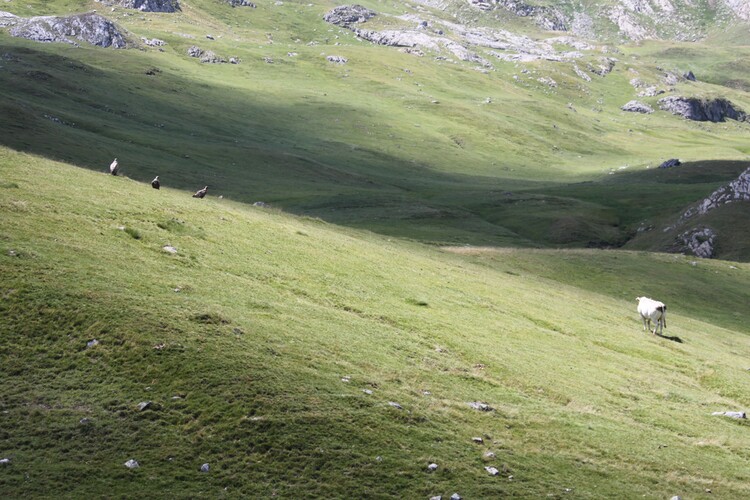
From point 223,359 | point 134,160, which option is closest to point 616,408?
point 223,359

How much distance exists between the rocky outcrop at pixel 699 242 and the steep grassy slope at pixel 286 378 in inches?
2243

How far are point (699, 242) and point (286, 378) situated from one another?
8827cm

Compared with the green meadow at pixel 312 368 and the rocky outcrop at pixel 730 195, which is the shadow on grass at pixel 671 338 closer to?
the green meadow at pixel 312 368

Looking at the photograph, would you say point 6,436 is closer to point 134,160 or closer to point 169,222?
point 169,222

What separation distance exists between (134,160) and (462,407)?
274 feet

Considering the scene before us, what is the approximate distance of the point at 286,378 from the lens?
21578 mm

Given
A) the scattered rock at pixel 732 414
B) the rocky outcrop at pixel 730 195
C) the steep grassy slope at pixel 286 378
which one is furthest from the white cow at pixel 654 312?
the rocky outcrop at pixel 730 195

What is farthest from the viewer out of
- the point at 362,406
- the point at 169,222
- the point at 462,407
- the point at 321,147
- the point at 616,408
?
the point at 321,147

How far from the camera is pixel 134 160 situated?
96.1 m

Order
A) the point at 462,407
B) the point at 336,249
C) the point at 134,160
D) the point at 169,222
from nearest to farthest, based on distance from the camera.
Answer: the point at 462,407 → the point at 169,222 → the point at 336,249 → the point at 134,160

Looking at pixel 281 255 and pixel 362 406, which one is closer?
pixel 362 406

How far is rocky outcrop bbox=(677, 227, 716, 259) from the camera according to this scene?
94188 mm

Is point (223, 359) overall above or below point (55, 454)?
above

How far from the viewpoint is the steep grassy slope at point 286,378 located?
18.0 meters
